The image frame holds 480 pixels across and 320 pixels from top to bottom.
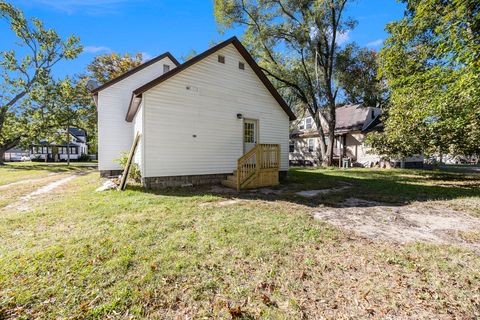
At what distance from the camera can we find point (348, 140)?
21.3m

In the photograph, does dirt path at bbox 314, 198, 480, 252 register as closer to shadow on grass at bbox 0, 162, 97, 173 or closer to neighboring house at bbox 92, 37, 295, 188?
neighboring house at bbox 92, 37, 295, 188

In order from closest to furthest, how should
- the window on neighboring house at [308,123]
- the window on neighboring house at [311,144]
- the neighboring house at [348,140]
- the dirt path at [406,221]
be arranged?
the dirt path at [406,221], the neighboring house at [348,140], the window on neighboring house at [311,144], the window on neighboring house at [308,123]

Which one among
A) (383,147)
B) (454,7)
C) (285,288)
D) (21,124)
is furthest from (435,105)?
(21,124)

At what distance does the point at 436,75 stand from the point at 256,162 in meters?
7.53

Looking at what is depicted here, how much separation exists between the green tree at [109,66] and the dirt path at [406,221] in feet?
84.8

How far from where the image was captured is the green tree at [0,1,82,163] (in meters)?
19.7

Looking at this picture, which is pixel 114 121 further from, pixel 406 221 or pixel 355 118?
pixel 355 118

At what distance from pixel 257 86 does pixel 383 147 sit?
999 centimetres

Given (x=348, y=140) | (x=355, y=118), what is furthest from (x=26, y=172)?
(x=355, y=118)

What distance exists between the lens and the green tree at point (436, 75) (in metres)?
6.58

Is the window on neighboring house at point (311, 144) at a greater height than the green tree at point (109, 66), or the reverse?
the green tree at point (109, 66)

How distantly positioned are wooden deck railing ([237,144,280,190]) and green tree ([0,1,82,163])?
24241 millimetres

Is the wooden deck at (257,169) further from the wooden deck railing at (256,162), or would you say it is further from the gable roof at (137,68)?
the gable roof at (137,68)

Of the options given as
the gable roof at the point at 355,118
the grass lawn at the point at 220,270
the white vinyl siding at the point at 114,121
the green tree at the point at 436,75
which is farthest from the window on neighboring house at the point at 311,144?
the grass lawn at the point at 220,270
